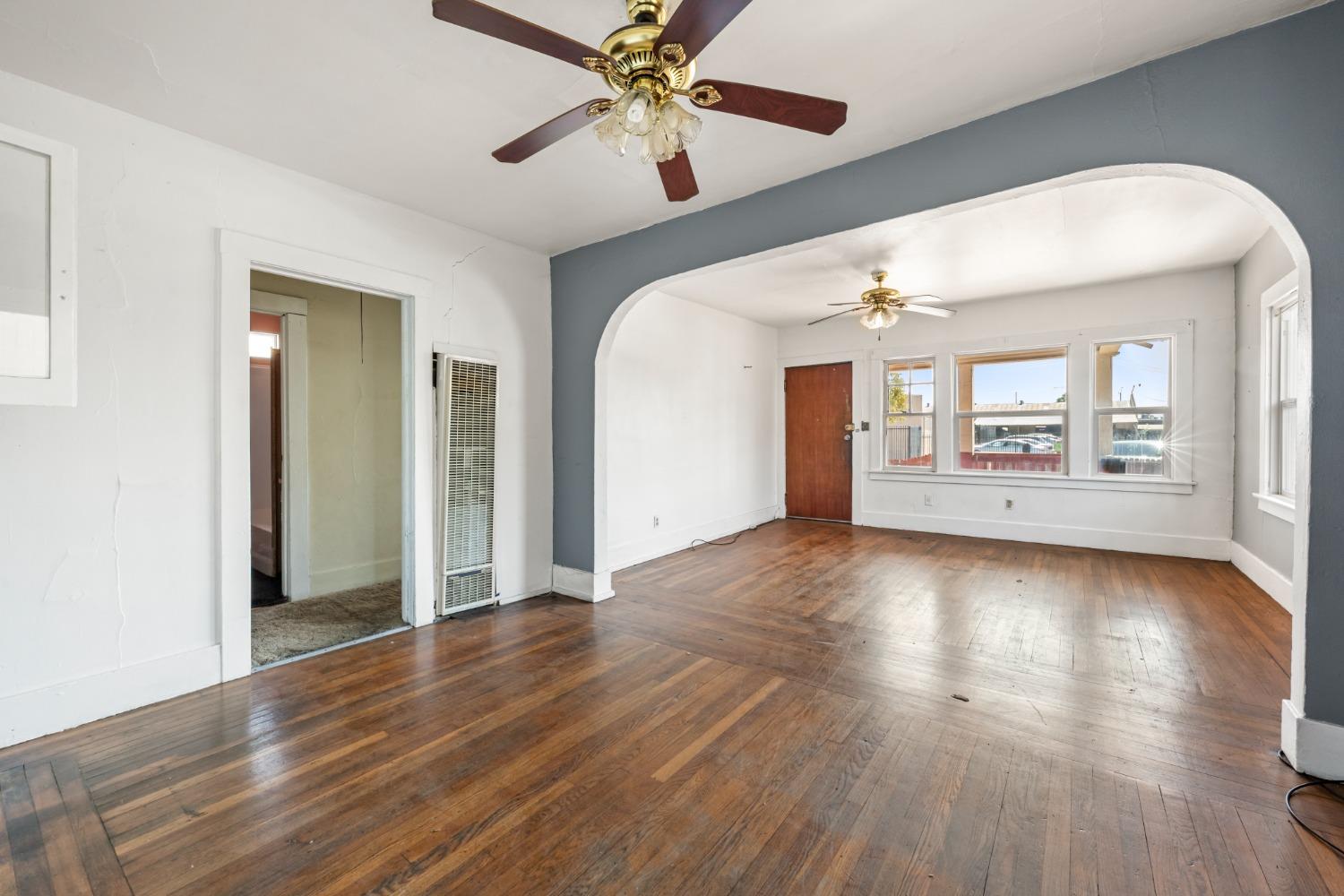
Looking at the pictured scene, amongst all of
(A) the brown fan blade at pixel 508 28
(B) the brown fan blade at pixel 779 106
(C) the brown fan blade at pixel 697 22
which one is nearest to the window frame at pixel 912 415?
(B) the brown fan blade at pixel 779 106

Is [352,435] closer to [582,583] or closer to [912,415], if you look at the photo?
[582,583]

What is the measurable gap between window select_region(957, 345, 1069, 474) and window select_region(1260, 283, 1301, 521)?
1614 mm

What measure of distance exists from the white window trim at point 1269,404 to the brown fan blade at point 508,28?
4.96 m

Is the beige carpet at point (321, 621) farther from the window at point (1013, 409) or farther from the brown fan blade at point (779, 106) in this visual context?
the window at point (1013, 409)

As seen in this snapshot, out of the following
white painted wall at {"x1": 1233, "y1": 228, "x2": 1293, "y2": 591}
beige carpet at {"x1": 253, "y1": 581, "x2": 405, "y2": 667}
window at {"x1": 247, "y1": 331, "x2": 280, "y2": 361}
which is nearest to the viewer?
beige carpet at {"x1": 253, "y1": 581, "x2": 405, "y2": 667}

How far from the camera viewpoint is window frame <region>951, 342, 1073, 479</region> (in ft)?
18.7

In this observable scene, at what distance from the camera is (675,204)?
132 inches

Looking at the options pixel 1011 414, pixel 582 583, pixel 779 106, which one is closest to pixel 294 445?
pixel 582 583

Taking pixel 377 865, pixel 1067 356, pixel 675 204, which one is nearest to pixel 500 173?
pixel 675 204

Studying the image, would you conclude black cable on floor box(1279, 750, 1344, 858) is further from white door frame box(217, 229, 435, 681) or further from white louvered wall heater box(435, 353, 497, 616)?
white door frame box(217, 229, 435, 681)

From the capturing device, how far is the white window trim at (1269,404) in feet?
13.0

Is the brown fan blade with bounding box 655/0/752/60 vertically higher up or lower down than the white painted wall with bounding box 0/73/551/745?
higher up

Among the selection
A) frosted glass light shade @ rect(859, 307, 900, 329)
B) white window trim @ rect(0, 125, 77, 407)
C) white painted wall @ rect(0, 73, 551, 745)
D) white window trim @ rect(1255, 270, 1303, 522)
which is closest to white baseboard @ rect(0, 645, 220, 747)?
white painted wall @ rect(0, 73, 551, 745)

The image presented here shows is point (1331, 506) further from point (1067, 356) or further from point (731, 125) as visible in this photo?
point (1067, 356)
